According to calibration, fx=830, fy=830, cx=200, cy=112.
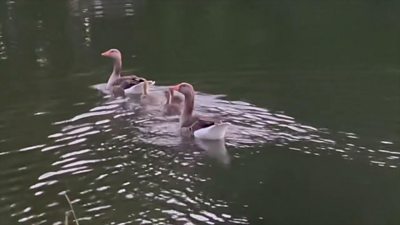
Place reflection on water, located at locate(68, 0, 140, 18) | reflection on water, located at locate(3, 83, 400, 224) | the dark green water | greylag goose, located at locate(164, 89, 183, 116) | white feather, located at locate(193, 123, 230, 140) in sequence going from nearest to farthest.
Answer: reflection on water, located at locate(3, 83, 400, 224) < the dark green water < white feather, located at locate(193, 123, 230, 140) < greylag goose, located at locate(164, 89, 183, 116) < reflection on water, located at locate(68, 0, 140, 18)

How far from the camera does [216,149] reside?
44.4ft

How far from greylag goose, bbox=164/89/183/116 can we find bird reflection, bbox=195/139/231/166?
Result: 75.7 inches

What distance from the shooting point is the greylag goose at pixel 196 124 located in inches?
542

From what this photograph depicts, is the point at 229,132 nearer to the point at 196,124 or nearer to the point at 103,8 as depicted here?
the point at 196,124

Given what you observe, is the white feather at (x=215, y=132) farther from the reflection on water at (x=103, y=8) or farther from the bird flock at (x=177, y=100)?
the reflection on water at (x=103, y=8)

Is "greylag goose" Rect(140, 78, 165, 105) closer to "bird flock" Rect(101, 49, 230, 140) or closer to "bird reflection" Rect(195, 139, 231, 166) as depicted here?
"bird flock" Rect(101, 49, 230, 140)

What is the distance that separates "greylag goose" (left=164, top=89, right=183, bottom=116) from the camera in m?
15.9

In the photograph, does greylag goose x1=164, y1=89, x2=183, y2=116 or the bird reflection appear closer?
the bird reflection

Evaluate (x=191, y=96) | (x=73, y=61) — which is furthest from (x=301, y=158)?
(x=73, y=61)

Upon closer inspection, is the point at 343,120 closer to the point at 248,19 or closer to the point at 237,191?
the point at 237,191

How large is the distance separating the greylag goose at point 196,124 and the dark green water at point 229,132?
0.74ft

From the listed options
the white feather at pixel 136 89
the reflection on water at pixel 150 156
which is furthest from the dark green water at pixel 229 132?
the white feather at pixel 136 89

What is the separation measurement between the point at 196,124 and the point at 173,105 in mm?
1974

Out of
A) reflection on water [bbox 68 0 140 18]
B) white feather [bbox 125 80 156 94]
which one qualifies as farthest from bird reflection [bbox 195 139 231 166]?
reflection on water [bbox 68 0 140 18]
